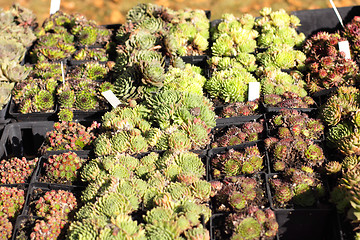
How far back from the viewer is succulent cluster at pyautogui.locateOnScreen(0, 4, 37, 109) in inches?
157

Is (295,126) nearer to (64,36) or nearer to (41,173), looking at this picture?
(41,173)

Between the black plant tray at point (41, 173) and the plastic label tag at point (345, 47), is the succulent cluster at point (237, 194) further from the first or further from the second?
the plastic label tag at point (345, 47)

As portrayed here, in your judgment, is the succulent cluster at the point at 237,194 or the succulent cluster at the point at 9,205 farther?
the succulent cluster at the point at 9,205

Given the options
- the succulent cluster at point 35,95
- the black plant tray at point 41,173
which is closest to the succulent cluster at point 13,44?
the succulent cluster at point 35,95

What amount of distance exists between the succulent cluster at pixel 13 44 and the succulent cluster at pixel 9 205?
4.27ft

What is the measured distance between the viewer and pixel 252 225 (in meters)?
2.21

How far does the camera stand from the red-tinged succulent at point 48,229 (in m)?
2.35

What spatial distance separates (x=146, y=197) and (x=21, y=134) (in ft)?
6.07

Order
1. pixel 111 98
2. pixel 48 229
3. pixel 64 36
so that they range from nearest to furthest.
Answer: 1. pixel 48 229
2. pixel 111 98
3. pixel 64 36

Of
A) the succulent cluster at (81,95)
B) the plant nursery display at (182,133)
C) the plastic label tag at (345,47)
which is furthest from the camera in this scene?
the plastic label tag at (345,47)

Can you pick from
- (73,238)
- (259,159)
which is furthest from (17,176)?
(259,159)

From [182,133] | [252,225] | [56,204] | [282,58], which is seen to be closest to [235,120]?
[182,133]

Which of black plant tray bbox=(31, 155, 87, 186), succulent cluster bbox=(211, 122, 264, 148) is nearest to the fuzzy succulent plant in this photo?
succulent cluster bbox=(211, 122, 264, 148)

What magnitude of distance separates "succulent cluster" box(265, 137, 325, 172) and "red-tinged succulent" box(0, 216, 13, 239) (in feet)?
6.30
